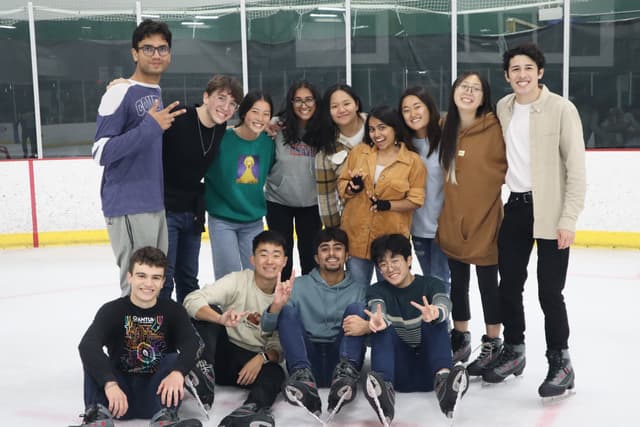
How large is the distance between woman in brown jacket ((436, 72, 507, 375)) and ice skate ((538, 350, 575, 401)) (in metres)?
0.27

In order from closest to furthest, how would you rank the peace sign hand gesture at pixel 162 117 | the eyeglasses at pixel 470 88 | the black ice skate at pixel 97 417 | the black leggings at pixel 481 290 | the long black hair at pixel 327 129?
the black ice skate at pixel 97 417 → the peace sign hand gesture at pixel 162 117 → the eyeglasses at pixel 470 88 → the black leggings at pixel 481 290 → the long black hair at pixel 327 129

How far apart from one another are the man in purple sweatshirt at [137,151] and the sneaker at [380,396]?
96 centimetres

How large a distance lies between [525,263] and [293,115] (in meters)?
1.12

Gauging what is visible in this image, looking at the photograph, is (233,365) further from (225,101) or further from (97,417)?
(225,101)

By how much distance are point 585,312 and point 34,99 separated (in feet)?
17.6

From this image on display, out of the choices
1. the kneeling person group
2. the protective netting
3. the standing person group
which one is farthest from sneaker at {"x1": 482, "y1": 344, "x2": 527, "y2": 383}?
the protective netting

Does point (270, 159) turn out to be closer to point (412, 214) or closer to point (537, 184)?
point (412, 214)

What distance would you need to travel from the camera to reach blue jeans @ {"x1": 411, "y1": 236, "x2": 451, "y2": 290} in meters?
3.25

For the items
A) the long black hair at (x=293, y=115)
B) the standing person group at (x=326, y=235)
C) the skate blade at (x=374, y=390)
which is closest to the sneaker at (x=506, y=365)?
the standing person group at (x=326, y=235)

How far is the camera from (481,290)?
309 centimetres

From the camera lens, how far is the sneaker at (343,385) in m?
2.63

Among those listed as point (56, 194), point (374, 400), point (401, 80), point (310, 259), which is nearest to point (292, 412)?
point (374, 400)

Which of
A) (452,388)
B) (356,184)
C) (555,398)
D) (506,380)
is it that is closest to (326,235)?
(356,184)

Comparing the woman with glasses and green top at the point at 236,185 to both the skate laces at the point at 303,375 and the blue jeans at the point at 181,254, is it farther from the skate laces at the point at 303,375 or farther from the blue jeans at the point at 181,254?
the skate laces at the point at 303,375
